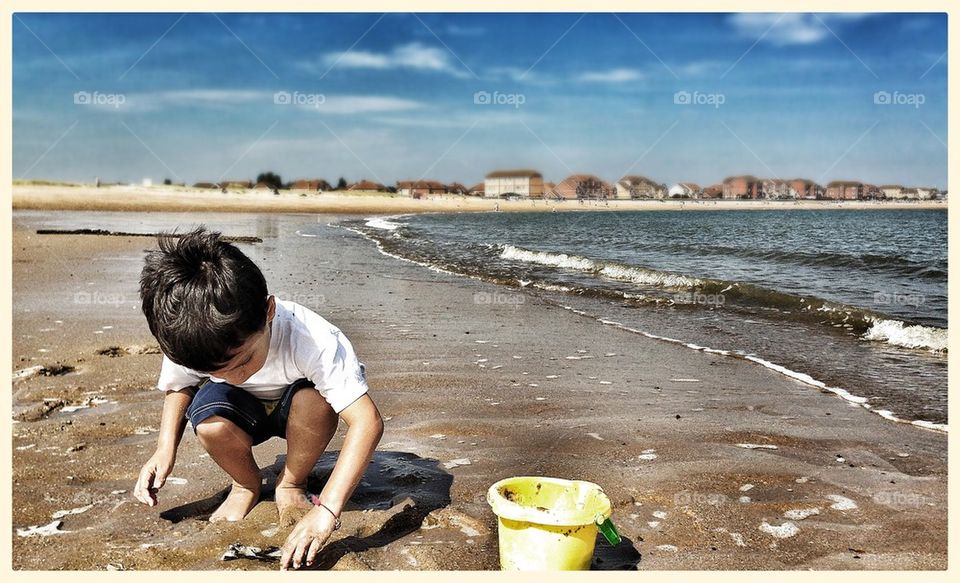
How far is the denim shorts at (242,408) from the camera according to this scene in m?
2.70

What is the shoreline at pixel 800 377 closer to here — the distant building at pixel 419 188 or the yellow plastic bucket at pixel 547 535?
the yellow plastic bucket at pixel 547 535

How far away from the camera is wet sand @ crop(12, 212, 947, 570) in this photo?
2.65 m

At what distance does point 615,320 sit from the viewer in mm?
7965

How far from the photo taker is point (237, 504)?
2.88 m

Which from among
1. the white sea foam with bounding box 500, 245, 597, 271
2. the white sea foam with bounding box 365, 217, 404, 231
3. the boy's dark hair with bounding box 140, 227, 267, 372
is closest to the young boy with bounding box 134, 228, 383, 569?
the boy's dark hair with bounding box 140, 227, 267, 372

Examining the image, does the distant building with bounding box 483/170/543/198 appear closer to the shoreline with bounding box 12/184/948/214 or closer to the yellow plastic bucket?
the shoreline with bounding box 12/184/948/214

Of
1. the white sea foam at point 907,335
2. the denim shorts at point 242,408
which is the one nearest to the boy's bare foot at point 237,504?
the denim shorts at point 242,408

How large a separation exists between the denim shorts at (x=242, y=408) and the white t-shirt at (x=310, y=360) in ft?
0.28

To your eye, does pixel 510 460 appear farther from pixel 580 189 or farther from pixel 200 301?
pixel 580 189

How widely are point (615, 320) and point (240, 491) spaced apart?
5.60 meters

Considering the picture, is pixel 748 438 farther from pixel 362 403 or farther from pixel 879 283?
pixel 879 283

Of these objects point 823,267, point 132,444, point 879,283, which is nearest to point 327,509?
point 132,444

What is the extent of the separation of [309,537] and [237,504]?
67 cm

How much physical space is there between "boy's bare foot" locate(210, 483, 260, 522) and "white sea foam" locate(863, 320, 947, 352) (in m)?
6.44
